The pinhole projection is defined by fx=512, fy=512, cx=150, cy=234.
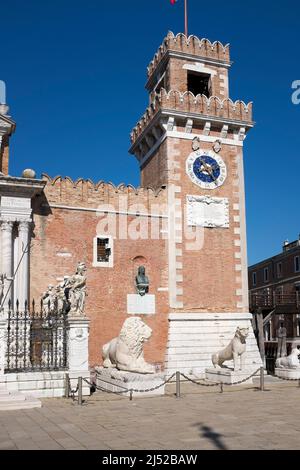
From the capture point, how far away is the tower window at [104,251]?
21203 millimetres

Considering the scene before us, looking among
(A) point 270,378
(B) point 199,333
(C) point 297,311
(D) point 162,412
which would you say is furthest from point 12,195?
Result: (C) point 297,311

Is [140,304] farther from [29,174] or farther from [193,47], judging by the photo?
Answer: [193,47]

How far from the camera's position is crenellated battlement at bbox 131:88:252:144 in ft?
75.2

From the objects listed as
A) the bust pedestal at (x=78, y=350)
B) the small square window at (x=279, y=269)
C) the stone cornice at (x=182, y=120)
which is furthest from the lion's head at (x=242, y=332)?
the small square window at (x=279, y=269)

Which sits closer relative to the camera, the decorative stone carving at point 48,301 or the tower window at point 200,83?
the decorative stone carving at point 48,301

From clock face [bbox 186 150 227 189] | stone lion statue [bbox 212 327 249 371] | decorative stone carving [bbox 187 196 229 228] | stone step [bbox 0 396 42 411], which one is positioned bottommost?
stone step [bbox 0 396 42 411]

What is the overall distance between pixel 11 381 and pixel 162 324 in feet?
27.7

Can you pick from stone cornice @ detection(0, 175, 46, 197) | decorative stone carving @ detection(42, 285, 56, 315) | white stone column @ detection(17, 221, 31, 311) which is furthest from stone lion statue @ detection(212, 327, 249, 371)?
stone cornice @ detection(0, 175, 46, 197)

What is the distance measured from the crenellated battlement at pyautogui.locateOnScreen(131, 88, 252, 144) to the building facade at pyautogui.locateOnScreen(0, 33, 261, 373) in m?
0.06

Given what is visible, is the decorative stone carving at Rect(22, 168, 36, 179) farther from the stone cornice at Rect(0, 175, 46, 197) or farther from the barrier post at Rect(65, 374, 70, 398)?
the barrier post at Rect(65, 374, 70, 398)

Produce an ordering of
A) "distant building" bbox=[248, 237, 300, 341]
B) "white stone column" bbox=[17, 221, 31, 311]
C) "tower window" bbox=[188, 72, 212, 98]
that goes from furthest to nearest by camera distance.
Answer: "distant building" bbox=[248, 237, 300, 341] < "tower window" bbox=[188, 72, 212, 98] < "white stone column" bbox=[17, 221, 31, 311]

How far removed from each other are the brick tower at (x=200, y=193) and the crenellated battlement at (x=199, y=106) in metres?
0.05

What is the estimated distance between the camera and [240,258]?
75.5 ft

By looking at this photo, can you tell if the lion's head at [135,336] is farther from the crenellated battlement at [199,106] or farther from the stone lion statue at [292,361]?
the crenellated battlement at [199,106]
